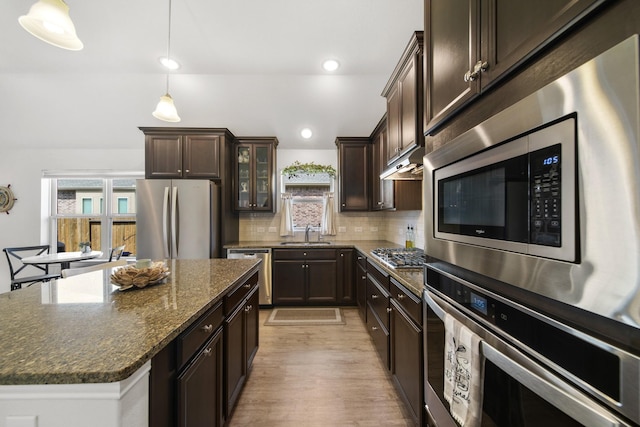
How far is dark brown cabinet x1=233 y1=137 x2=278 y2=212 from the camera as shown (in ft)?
13.4

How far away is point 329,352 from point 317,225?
7.37 ft

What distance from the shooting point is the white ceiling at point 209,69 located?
7.48 ft

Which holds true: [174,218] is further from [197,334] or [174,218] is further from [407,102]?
[407,102]

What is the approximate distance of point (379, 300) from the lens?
7.60 feet

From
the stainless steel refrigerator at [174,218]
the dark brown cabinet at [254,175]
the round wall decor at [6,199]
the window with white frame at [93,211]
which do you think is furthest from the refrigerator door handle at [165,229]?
the round wall decor at [6,199]

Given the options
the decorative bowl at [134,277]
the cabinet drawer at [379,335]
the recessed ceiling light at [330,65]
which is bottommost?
the cabinet drawer at [379,335]

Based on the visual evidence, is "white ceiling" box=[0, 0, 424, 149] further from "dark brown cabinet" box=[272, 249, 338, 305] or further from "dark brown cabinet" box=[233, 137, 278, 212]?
"dark brown cabinet" box=[272, 249, 338, 305]

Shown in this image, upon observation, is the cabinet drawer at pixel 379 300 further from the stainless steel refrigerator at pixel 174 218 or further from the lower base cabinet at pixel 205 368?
the stainless steel refrigerator at pixel 174 218

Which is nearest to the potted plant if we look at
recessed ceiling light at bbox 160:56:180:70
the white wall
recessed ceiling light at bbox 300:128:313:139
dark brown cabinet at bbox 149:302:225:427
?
recessed ceiling light at bbox 300:128:313:139

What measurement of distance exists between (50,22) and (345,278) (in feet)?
11.8

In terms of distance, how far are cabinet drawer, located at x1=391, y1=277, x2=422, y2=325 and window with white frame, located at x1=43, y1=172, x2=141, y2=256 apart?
15.4 feet

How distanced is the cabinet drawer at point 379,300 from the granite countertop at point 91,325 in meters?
1.16

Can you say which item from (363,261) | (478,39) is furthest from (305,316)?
(478,39)

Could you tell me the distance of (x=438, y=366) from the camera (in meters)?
1.18
